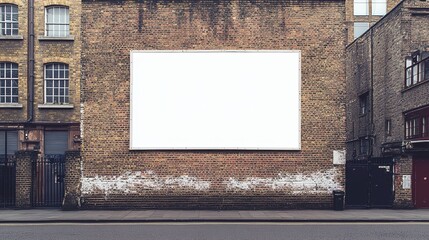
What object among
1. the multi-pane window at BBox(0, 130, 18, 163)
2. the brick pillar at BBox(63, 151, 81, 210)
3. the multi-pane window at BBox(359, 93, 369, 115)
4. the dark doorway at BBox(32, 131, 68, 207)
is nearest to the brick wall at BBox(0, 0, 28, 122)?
the multi-pane window at BBox(0, 130, 18, 163)

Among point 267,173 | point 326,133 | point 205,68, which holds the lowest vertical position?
point 267,173

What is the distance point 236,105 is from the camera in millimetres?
20000

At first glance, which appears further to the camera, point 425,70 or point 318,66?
point 425,70

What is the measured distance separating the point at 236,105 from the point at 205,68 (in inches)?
81.4

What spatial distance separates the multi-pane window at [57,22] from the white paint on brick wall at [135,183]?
11.2m

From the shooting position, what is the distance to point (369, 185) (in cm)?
2039

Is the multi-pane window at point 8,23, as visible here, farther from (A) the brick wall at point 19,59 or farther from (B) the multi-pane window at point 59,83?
(B) the multi-pane window at point 59,83

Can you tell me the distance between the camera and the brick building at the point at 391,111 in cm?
2045

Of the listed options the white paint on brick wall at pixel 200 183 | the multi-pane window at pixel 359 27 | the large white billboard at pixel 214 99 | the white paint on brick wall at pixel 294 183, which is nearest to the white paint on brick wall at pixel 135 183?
the white paint on brick wall at pixel 200 183

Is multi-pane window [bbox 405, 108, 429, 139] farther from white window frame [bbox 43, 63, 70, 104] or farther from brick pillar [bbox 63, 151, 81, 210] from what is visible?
white window frame [bbox 43, 63, 70, 104]

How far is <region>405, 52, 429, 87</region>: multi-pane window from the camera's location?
922 inches

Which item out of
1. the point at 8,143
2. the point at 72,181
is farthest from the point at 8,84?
the point at 72,181
